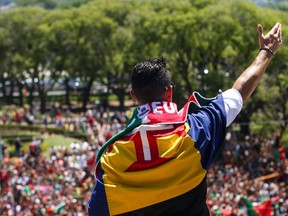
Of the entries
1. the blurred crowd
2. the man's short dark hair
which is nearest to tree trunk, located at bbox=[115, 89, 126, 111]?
the blurred crowd

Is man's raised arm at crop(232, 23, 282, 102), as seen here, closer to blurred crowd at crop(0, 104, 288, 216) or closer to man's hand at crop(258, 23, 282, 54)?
man's hand at crop(258, 23, 282, 54)

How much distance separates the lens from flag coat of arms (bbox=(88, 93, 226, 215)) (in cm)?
253

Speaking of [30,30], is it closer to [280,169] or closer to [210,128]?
[280,169]

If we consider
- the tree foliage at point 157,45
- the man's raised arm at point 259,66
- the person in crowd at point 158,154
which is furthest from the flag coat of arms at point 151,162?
the tree foliage at point 157,45

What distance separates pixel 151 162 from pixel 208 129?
10.7 inches

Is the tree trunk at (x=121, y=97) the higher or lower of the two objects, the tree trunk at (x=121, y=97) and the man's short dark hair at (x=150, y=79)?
the lower

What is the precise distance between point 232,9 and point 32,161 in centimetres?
1248

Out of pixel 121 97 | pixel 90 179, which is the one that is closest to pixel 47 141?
pixel 121 97

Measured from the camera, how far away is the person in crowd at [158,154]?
253cm

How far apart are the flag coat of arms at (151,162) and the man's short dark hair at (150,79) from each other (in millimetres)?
64

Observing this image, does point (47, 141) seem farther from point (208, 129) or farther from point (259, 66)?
point (208, 129)

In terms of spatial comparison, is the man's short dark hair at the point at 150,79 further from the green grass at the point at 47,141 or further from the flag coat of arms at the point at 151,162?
the green grass at the point at 47,141

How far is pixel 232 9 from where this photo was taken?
30.2m

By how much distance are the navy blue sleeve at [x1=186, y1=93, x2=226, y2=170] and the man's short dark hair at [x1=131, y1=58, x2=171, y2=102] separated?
16cm
